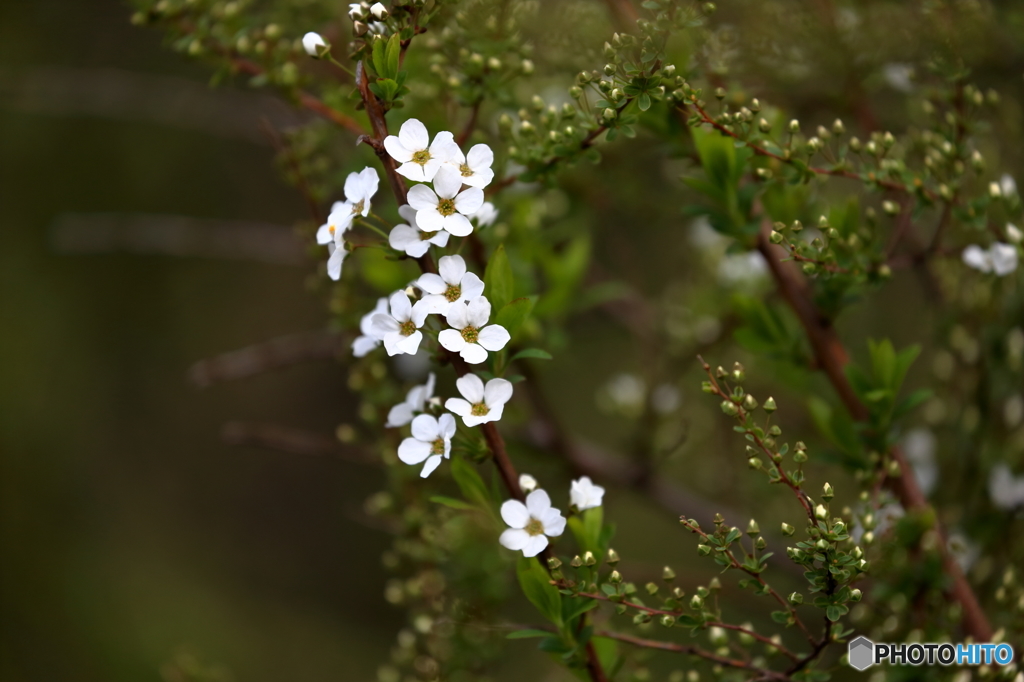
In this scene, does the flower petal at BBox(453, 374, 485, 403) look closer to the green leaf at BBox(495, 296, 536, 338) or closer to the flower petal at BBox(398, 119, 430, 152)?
the green leaf at BBox(495, 296, 536, 338)

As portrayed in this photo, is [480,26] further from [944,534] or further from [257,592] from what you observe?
[257,592]

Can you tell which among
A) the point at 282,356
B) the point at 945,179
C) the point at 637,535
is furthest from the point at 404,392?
the point at 637,535

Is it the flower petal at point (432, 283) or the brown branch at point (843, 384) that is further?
the brown branch at point (843, 384)

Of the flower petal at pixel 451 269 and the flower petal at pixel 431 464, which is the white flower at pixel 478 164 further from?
the flower petal at pixel 431 464

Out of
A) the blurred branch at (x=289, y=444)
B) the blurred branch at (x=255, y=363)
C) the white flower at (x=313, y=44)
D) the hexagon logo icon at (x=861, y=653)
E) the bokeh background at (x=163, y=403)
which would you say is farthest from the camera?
the bokeh background at (x=163, y=403)

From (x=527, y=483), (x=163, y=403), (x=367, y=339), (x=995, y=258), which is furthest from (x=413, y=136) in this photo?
(x=163, y=403)

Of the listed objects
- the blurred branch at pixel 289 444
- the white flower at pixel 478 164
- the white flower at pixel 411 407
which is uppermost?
the white flower at pixel 478 164

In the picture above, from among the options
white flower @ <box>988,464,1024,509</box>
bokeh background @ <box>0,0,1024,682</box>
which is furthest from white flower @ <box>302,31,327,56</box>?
bokeh background @ <box>0,0,1024,682</box>

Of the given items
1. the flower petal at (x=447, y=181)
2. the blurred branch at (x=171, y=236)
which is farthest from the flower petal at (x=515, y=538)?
the blurred branch at (x=171, y=236)
